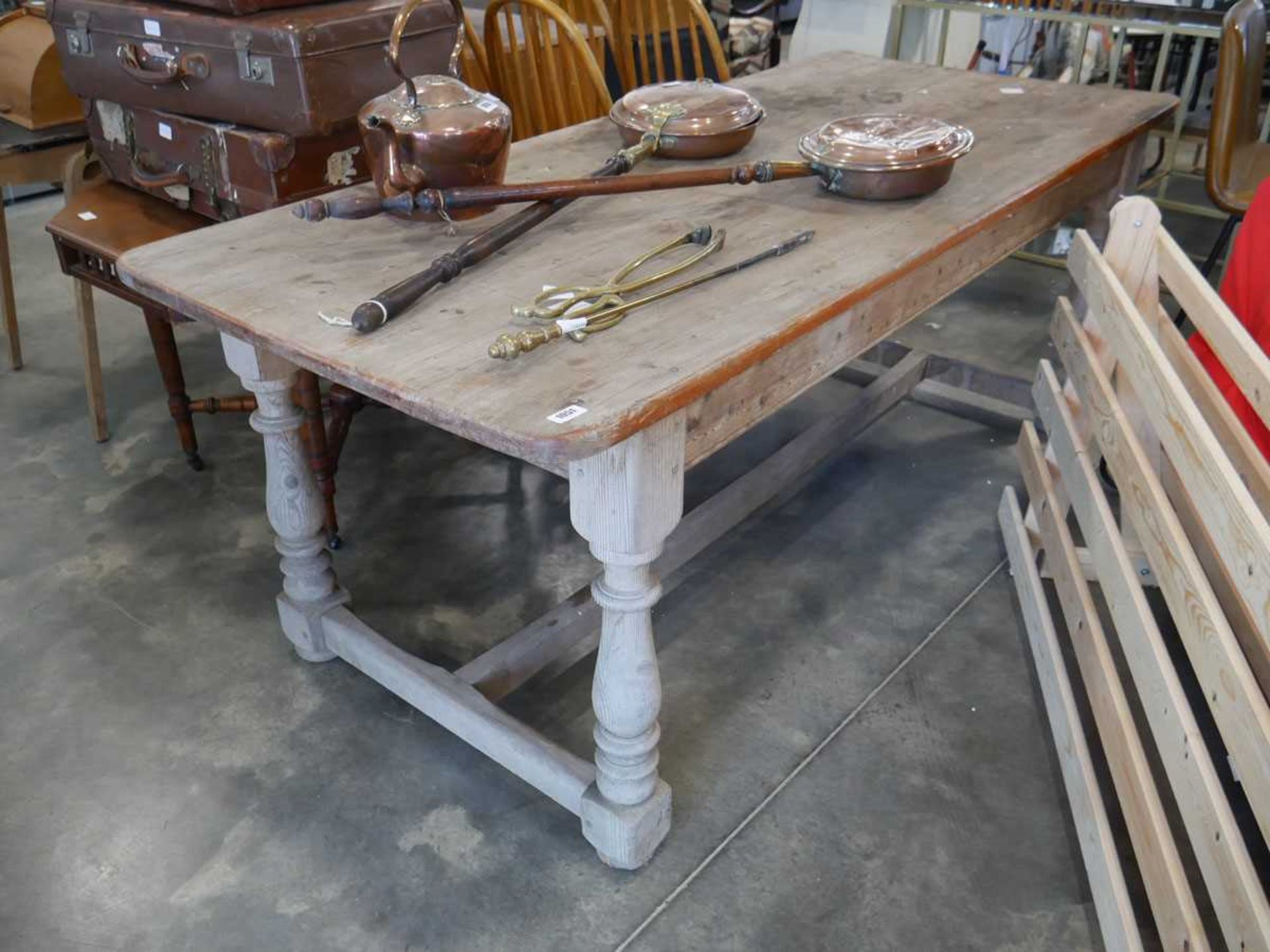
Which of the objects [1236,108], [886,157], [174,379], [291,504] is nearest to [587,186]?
[886,157]

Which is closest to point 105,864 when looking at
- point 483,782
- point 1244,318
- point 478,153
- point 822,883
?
point 483,782

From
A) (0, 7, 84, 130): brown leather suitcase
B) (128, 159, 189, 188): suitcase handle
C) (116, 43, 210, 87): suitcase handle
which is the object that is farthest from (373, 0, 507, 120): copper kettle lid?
(0, 7, 84, 130): brown leather suitcase

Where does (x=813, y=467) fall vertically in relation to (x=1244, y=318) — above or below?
below

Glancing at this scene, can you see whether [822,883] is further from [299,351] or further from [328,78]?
[328,78]

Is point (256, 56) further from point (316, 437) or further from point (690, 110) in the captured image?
point (690, 110)

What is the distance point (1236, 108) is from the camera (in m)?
2.62

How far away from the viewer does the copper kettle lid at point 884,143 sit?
1.61 metres

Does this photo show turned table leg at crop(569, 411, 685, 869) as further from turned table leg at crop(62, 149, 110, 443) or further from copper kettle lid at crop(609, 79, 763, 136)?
turned table leg at crop(62, 149, 110, 443)

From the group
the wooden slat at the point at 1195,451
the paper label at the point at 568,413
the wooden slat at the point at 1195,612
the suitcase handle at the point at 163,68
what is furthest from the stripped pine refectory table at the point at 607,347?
the suitcase handle at the point at 163,68

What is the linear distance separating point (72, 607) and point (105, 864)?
2.16ft

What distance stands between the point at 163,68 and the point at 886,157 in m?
1.43

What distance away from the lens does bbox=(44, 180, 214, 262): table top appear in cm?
215

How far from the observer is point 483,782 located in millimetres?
1659

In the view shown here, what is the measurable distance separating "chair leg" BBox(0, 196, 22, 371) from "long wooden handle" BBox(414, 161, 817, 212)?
185 centimetres
